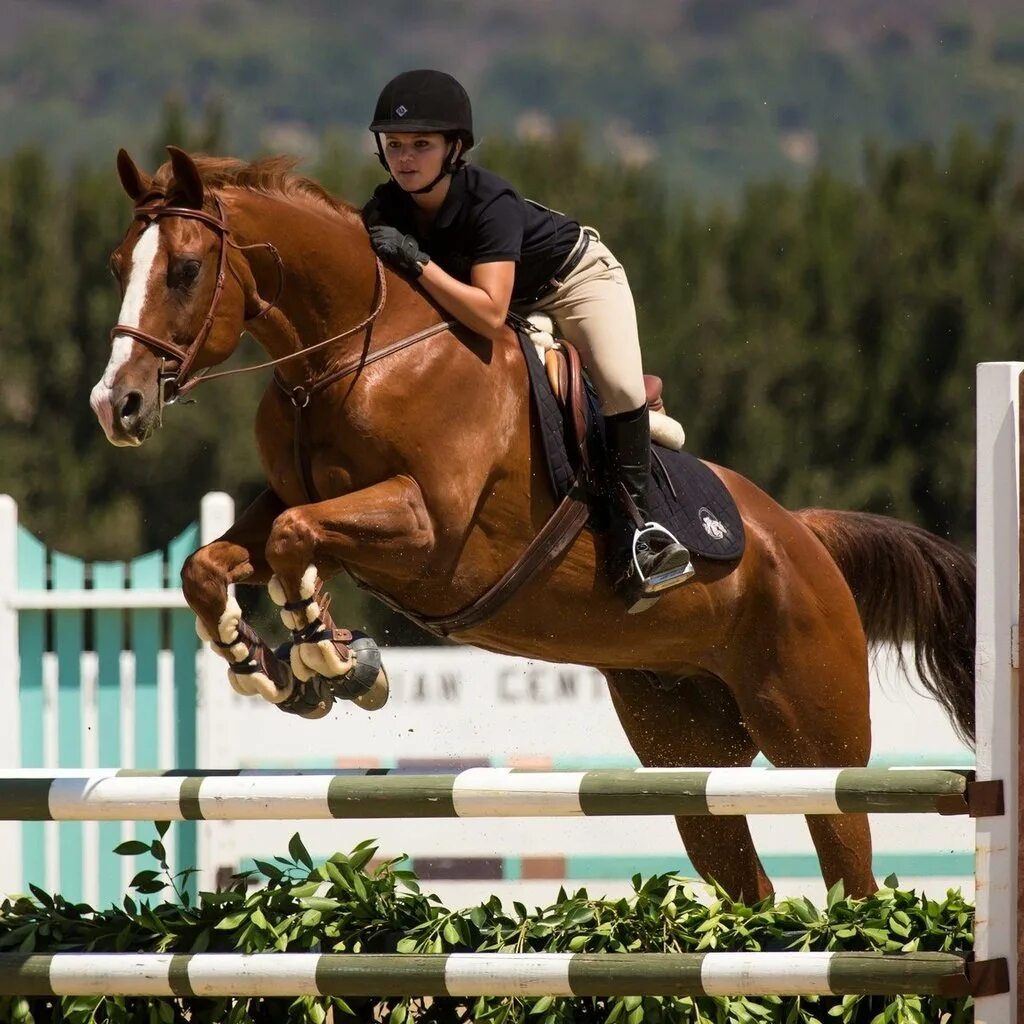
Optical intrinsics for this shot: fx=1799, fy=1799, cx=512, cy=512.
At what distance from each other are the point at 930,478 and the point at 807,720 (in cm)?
931

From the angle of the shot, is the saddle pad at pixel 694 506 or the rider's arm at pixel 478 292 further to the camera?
the saddle pad at pixel 694 506

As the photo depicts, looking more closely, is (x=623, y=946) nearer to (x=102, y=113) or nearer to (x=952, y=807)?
(x=952, y=807)

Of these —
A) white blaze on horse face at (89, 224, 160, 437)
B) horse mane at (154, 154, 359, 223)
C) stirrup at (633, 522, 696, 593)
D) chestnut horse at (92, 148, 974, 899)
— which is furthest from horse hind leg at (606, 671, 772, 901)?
white blaze on horse face at (89, 224, 160, 437)

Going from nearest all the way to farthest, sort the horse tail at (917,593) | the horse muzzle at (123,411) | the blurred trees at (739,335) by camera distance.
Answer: the horse muzzle at (123,411), the horse tail at (917,593), the blurred trees at (739,335)

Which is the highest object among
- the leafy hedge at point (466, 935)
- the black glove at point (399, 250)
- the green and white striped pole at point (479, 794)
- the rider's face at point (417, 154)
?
the rider's face at point (417, 154)

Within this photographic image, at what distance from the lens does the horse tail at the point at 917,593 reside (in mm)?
5008

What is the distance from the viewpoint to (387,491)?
149 inches

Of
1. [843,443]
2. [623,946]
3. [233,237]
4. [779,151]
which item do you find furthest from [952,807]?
[779,151]

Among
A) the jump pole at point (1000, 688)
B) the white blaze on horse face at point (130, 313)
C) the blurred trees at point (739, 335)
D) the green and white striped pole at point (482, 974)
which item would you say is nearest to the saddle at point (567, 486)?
the white blaze on horse face at point (130, 313)

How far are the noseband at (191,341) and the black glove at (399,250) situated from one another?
304 mm

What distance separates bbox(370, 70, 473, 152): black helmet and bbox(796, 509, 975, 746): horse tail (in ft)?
5.47

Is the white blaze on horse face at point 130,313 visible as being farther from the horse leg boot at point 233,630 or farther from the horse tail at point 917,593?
the horse tail at point 917,593

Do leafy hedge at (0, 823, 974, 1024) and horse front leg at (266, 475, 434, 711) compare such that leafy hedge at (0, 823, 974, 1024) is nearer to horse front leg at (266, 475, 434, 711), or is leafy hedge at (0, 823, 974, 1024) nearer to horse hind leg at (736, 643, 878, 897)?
horse front leg at (266, 475, 434, 711)

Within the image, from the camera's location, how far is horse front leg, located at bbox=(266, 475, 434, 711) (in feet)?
11.9
